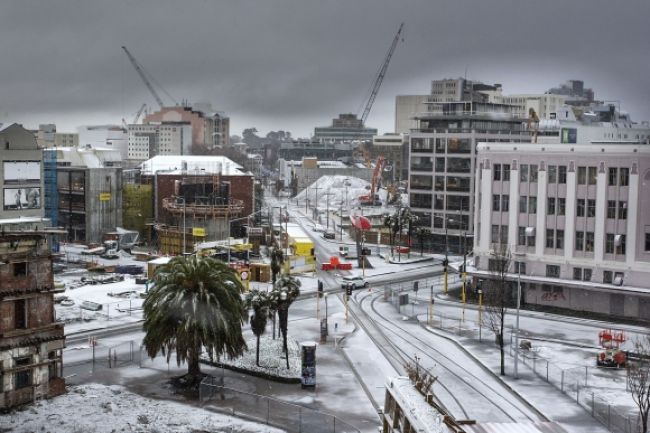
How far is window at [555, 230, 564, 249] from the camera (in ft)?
231

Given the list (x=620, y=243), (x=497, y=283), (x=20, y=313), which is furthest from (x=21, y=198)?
(x=620, y=243)

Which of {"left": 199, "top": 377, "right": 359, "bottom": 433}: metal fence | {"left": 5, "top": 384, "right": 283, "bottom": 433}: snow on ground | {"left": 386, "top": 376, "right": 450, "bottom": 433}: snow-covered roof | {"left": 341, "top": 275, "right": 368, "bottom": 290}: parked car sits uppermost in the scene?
{"left": 386, "top": 376, "right": 450, "bottom": 433}: snow-covered roof

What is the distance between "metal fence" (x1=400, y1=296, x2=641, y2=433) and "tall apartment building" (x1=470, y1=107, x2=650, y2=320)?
29.0 feet

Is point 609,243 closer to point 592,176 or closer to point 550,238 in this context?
point 550,238

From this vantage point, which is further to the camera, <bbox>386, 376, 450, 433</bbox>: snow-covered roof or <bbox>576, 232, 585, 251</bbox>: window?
<bbox>576, 232, 585, 251</bbox>: window

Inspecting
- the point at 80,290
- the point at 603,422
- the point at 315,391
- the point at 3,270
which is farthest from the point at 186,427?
the point at 80,290

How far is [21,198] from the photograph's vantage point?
275ft

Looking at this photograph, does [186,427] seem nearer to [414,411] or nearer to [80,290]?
[414,411]

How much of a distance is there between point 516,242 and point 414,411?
5098 centimetres

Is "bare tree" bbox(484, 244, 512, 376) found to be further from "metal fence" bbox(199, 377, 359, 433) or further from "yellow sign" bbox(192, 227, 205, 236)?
"yellow sign" bbox(192, 227, 205, 236)

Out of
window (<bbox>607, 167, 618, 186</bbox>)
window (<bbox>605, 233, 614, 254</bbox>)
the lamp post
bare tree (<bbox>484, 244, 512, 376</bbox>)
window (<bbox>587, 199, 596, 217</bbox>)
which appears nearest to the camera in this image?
the lamp post

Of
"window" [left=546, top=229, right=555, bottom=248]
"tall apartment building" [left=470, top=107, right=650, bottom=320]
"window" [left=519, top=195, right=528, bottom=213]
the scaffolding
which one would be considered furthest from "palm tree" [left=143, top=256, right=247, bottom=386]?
the scaffolding

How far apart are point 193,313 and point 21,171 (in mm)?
48874

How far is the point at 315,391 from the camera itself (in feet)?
146
